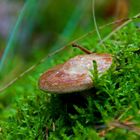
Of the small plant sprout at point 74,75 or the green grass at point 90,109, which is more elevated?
the small plant sprout at point 74,75

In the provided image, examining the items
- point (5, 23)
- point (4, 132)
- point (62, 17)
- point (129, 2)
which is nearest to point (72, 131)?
point (4, 132)

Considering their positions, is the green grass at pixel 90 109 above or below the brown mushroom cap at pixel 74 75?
below

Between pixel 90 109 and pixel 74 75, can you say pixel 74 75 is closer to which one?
pixel 74 75

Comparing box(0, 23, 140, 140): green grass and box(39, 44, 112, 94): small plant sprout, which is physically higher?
box(39, 44, 112, 94): small plant sprout

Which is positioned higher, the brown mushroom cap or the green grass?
the brown mushroom cap

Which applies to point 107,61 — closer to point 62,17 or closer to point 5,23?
point 62,17
